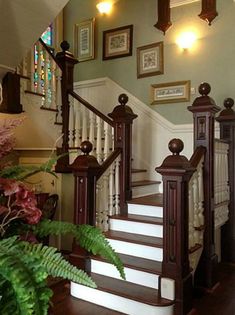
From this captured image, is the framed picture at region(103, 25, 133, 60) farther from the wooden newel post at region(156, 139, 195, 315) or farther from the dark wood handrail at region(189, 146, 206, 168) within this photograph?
the wooden newel post at region(156, 139, 195, 315)

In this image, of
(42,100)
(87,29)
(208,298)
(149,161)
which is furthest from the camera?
(87,29)

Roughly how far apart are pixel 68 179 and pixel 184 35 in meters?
2.53

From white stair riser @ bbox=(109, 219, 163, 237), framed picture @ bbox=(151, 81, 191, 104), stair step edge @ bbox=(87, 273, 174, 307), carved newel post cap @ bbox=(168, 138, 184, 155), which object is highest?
framed picture @ bbox=(151, 81, 191, 104)

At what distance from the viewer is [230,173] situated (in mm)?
3689

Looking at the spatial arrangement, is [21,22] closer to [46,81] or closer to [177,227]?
[46,81]

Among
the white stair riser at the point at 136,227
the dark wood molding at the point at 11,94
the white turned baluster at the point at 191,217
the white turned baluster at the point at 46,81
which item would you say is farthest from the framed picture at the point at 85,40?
the white turned baluster at the point at 191,217

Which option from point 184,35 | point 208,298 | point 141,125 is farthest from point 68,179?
point 184,35

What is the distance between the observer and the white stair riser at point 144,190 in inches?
147

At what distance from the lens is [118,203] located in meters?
3.38

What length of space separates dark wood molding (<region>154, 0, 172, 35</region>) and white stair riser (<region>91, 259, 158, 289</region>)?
332 cm

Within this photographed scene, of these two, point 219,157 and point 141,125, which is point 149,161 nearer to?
point 141,125

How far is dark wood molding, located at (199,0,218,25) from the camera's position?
3.95 meters

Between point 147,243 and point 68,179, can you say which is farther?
point 68,179

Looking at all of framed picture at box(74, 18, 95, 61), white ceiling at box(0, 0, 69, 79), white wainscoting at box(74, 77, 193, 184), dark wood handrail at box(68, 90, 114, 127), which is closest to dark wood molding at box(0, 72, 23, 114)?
white ceiling at box(0, 0, 69, 79)
